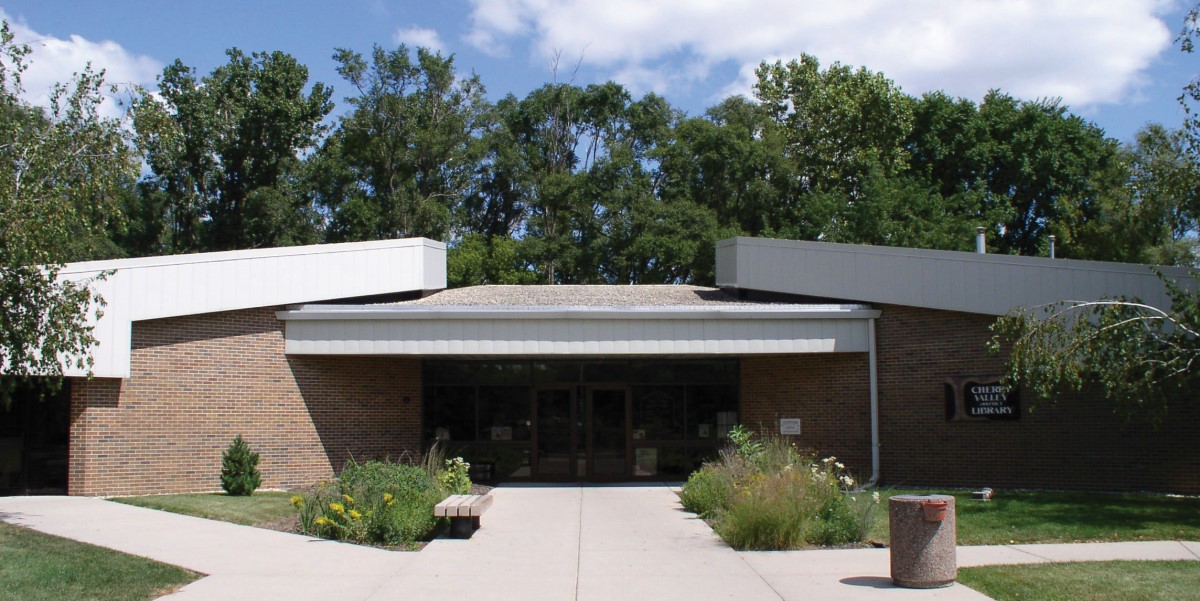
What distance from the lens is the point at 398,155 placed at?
41.3m

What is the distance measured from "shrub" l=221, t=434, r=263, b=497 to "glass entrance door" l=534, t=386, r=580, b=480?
6348 millimetres

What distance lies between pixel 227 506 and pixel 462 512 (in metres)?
4.70

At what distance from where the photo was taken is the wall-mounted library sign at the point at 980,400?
18.1 metres

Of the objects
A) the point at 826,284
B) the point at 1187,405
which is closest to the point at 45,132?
the point at 826,284

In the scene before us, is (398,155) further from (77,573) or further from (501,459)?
(77,573)

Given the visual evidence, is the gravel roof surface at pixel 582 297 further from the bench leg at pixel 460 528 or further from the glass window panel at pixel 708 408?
the bench leg at pixel 460 528

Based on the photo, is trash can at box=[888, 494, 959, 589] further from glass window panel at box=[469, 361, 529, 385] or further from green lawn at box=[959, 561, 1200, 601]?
glass window panel at box=[469, 361, 529, 385]

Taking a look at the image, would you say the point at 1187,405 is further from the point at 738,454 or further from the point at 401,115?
the point at 401,115

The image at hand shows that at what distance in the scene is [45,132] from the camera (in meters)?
13.3

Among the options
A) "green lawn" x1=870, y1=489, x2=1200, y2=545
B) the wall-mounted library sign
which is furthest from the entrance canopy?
"green lawn" x1=870, y1=489, x2=1200, y2=545

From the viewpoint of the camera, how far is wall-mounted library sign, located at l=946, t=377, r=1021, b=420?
59.5 feet

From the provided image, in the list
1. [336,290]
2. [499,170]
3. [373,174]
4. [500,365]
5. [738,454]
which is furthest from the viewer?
[499,170]

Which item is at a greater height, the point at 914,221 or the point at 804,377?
the point at 914,221

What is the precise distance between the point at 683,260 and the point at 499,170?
10.8 metres
